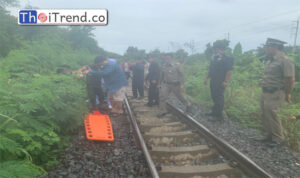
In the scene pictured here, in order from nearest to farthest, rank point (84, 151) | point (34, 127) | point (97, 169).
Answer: point (34, 127), point (97, 169), point (84, 151)

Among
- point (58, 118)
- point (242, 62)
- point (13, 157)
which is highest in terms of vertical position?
point (242, 62)

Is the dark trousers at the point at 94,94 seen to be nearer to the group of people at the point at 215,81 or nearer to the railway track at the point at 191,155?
the group of people at the point at 215,81

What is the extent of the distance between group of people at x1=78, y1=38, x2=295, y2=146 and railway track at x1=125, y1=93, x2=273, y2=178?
3.89 feet

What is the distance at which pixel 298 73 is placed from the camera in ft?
26.7

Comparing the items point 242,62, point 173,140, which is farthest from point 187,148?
point 242,62

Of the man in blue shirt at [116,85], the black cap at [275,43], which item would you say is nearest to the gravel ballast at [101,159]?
the man in blue shirt at [116,85]

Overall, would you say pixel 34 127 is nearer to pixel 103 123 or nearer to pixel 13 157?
pixel 13 157

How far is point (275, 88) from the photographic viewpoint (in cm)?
439

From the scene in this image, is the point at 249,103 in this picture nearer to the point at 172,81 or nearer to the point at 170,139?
the point at 172,81

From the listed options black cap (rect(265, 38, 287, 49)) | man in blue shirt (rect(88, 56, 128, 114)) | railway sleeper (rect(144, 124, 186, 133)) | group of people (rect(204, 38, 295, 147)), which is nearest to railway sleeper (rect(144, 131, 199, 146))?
railway sleeper (rect(144, 124, 186, 133))

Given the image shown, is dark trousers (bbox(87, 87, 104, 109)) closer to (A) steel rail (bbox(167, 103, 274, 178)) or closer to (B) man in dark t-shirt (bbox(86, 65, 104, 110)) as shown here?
(B) man in dark t-shirt (bbox(86, 65, 104, 110))

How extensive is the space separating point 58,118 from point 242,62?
13928 mm

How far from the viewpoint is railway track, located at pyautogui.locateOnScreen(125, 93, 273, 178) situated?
3.23 m

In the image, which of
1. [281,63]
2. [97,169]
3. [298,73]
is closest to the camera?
[97,169]
